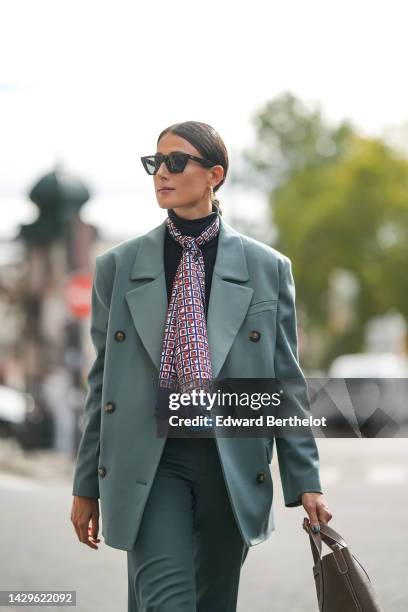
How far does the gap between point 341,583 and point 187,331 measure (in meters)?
0.76

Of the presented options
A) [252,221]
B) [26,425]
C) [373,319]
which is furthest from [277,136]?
[26,425]

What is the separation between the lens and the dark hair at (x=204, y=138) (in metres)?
3.53

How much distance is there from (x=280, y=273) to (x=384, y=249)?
140ft

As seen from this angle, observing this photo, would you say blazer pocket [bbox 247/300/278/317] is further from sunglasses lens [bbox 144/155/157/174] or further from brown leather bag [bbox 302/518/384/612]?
brown leather bag [bbox 302/518/384/612]

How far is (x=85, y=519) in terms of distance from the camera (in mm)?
3514

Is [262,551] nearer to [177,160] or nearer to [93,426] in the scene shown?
[93,426]

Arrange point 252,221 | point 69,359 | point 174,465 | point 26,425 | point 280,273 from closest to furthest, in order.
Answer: point 174,465, point 280,273, point 69,359, point 26,425, point 252,221

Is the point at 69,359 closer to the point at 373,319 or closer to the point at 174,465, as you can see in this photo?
the point at 174,465

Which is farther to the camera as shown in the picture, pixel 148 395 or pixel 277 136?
pixel 277 136

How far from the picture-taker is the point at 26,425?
17984 millimetres

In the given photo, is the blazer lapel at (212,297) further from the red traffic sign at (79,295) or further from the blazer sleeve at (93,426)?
the red traffic sign at (79,295)

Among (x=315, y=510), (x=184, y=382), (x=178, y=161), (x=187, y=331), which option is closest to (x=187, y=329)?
(x=187, y=331)

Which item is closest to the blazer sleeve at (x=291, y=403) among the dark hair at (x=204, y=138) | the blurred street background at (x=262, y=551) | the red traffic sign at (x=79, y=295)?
the dark hair at (x=204, y=138)

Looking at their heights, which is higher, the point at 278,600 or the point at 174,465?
the point at 278,600
